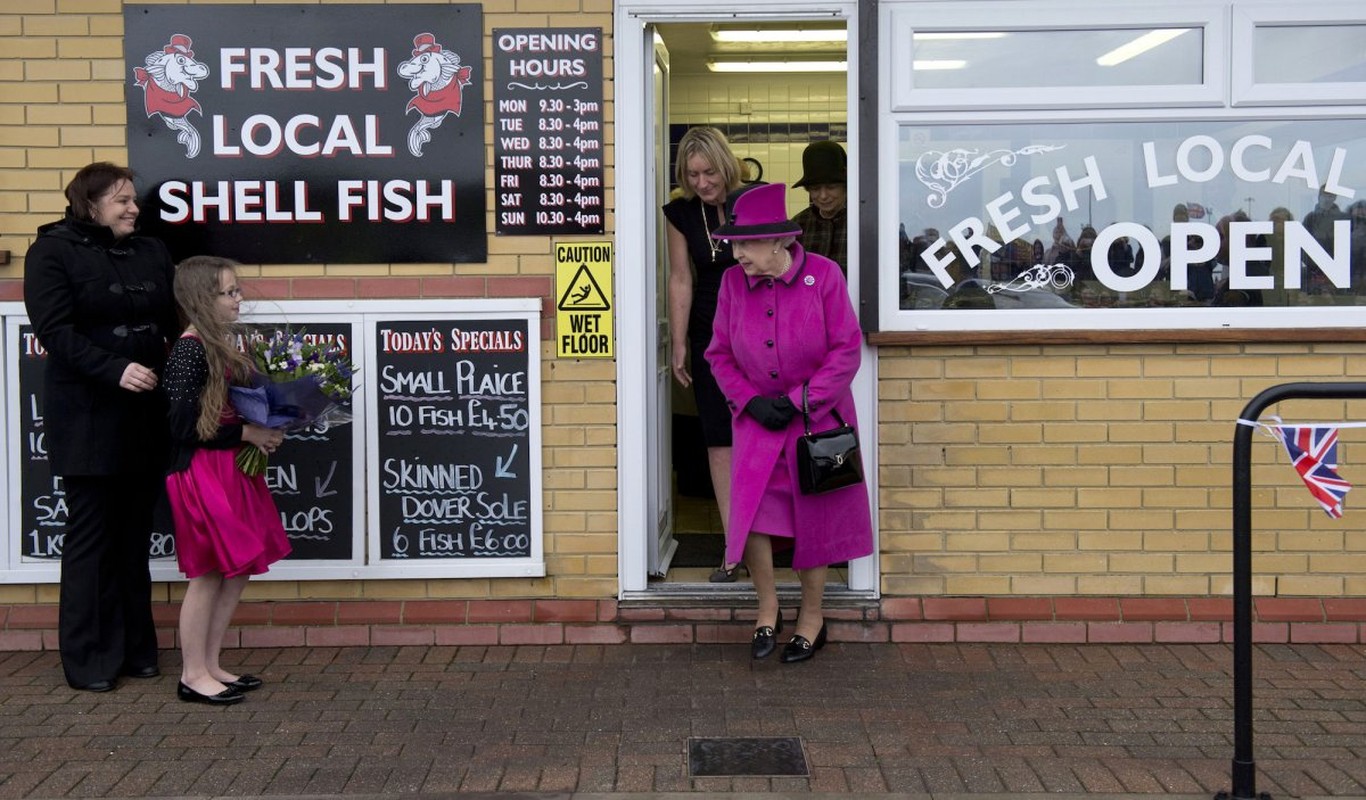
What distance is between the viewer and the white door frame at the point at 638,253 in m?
6.08

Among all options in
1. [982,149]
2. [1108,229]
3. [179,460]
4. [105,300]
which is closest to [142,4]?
[105,300]

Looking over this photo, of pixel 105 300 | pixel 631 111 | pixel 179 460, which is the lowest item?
pixel 179 460

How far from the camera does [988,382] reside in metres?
6.12

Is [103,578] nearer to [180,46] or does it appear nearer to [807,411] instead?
[180,46]

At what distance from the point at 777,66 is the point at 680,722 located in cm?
520

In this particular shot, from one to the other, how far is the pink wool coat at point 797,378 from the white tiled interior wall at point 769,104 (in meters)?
3.64

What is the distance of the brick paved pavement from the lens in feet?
15.0

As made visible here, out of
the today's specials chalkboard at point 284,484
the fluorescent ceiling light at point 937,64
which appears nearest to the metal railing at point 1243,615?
the fluorescent ceiling light at point 937,64

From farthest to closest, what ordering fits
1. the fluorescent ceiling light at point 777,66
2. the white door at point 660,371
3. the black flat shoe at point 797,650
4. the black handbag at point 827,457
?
the fluorescent ceiling light at point 777,66 → the white door at point 660,371 → the black flat shoe at point 797,650 → the black handbag at point 827,457

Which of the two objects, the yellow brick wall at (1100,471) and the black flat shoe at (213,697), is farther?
the yellow brick wall at (1100,471)

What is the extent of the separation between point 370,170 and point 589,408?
4.48 feet

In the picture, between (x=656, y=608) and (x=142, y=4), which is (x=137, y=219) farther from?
(x=656, y=608)

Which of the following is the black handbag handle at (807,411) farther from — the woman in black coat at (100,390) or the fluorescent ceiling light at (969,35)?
the woman in black coat at (100,390)

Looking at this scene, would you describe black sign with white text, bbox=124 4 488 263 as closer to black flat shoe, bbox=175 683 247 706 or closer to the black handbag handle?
the black handbag handle
